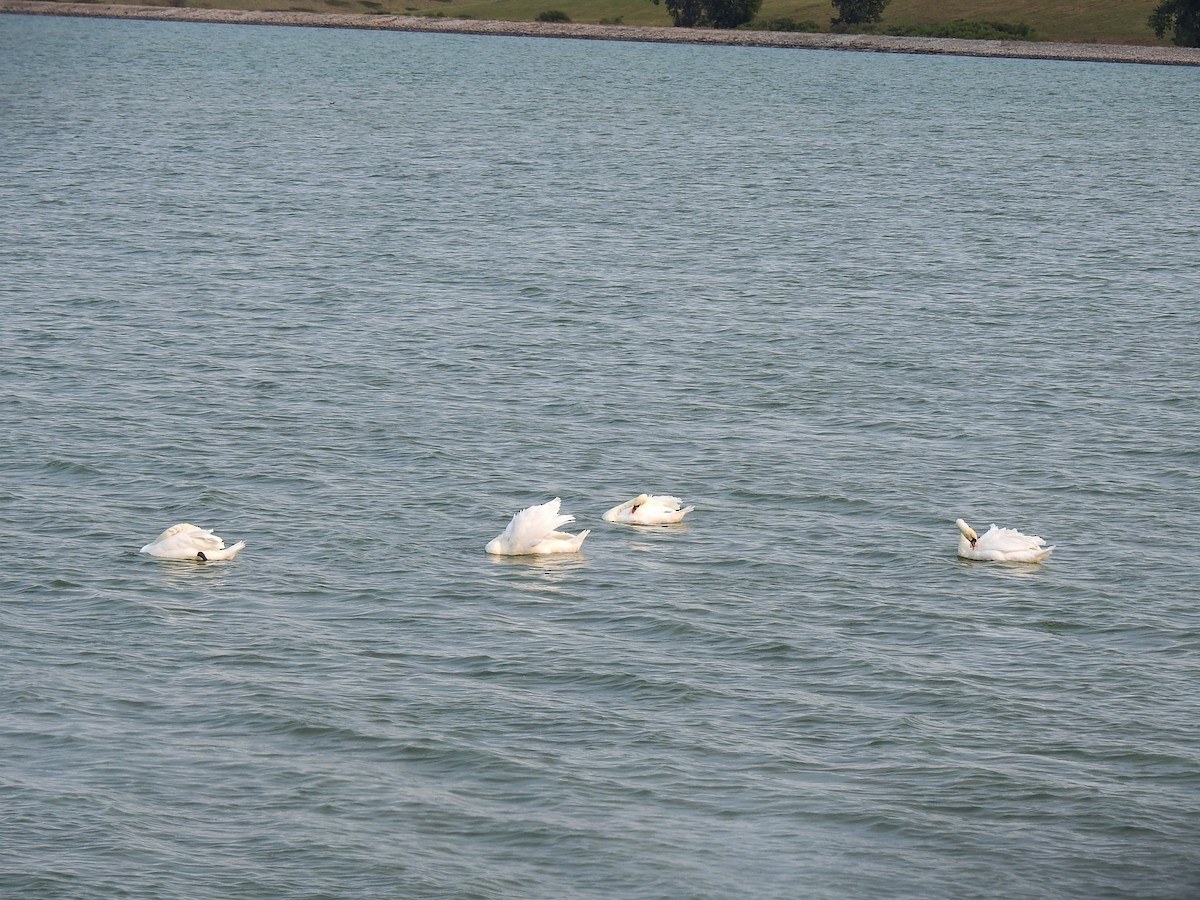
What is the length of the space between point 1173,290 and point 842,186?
27999mm

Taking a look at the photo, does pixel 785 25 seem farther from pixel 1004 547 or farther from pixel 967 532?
pixel 1004 547

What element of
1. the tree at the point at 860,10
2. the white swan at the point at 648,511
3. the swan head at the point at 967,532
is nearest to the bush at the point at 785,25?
the tree at the point at 860,10

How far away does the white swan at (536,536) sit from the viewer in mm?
24500

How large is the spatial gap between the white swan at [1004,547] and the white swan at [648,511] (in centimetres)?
433

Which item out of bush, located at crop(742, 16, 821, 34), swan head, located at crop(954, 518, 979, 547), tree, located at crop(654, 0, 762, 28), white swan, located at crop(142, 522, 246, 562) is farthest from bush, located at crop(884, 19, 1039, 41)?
white swan, located at crop(142, 522, 246, 562)

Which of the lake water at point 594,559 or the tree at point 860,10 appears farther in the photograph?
the tree at point 860,10

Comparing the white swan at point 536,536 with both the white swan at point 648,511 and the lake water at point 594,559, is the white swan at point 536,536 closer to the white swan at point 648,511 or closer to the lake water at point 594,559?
the lake water at point 594,559

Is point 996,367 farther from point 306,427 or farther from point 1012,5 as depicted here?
point 1012,5

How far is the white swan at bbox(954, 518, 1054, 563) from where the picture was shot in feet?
80.7

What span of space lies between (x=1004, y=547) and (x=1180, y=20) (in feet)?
508

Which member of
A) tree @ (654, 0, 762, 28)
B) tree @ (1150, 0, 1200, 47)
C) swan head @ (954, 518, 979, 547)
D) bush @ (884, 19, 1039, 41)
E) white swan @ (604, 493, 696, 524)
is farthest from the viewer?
tree @ (654, 0, 762, 28)

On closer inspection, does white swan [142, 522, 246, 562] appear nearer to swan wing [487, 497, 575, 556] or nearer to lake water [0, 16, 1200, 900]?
lake water [0, 16, 1200, 900]

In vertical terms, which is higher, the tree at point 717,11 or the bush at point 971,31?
the tree at point 717,11

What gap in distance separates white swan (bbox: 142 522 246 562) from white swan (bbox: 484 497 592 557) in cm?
391
